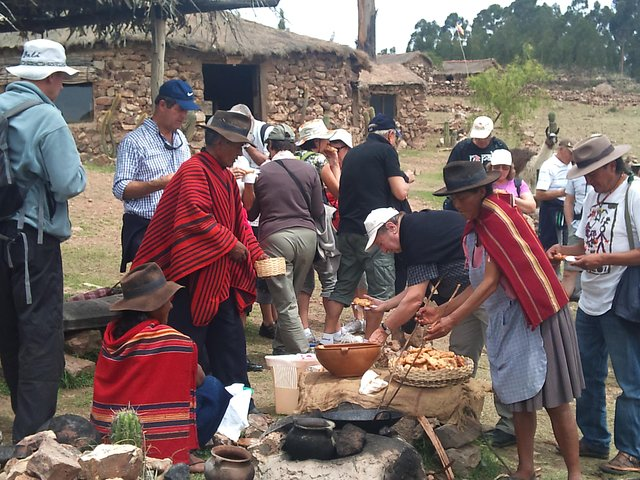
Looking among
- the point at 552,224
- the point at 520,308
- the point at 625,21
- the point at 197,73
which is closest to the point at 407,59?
the point at 197,73

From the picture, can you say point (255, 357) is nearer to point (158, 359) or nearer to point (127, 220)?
point (127, 220)

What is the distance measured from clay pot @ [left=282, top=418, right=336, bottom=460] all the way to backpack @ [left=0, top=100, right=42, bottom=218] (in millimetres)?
1837

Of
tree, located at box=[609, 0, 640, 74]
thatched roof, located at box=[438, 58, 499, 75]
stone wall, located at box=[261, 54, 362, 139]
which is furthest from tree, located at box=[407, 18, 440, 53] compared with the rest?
stone wall, located at box=[261, 54, 362, 139]

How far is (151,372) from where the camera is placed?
14.9 ft

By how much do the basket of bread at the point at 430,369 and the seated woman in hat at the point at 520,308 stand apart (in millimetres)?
381

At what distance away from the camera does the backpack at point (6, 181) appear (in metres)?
4.52

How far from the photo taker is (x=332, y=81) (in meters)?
22.2

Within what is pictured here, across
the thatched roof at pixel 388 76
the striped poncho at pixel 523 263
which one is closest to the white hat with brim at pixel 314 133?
the striped poncho at pixel 523 263

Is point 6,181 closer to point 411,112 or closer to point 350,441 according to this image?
point 350,441

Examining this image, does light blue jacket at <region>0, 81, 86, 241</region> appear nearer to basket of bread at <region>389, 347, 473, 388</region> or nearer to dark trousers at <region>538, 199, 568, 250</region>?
basket of bread at <region>389, 347, 473, 388</region>

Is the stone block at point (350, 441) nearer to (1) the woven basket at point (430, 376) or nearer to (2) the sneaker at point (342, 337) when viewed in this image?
(1) the woven basket at point (430, 376)

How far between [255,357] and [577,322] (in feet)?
9.36

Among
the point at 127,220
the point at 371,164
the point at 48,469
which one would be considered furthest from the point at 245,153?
the point at 48,469

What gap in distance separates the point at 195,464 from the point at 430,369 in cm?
141
